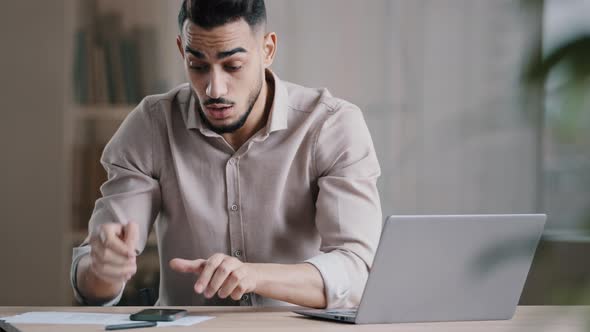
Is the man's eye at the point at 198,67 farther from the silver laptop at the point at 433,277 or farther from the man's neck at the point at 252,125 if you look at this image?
the silver laptop at the point at 433,277

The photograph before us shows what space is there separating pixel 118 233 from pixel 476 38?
234 centimetres

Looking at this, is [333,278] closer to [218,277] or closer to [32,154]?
[218,277]

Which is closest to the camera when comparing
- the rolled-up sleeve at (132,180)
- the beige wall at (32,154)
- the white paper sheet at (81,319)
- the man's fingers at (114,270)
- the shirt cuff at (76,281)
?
the white paper sheet at (81,319)

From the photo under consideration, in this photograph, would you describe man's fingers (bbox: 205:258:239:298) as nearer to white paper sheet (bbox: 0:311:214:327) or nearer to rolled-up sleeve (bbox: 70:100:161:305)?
white paper sheet (bbox: 0:311:214:327)

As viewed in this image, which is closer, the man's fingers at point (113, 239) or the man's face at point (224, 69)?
the man's fingers at point (113, 239)

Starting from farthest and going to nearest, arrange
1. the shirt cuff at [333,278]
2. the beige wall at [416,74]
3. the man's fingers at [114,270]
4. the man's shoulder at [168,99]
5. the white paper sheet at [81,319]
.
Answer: the beige wall at [416,74], the man's shoulder at [168,99], the shirt cuff at [333,278], the man's fingers at [114,270], the white paper sheet at [81,319]

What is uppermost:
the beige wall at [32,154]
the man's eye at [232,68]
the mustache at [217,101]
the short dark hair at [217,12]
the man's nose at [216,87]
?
the short dark hair at [217,12]

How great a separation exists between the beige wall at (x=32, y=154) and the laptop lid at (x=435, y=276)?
2.26 m

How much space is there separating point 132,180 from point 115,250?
54cm

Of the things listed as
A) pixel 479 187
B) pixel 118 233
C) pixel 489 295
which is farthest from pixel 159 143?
pixel 479 187

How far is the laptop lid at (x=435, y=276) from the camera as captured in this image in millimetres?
1193

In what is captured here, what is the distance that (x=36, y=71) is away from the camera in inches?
125

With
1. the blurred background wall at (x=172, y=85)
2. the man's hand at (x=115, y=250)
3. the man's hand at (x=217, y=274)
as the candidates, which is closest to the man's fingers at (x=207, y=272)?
the man's hand at (x=217, y=274)

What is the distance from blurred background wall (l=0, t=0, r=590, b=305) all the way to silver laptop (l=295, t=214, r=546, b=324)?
184 centimetres
